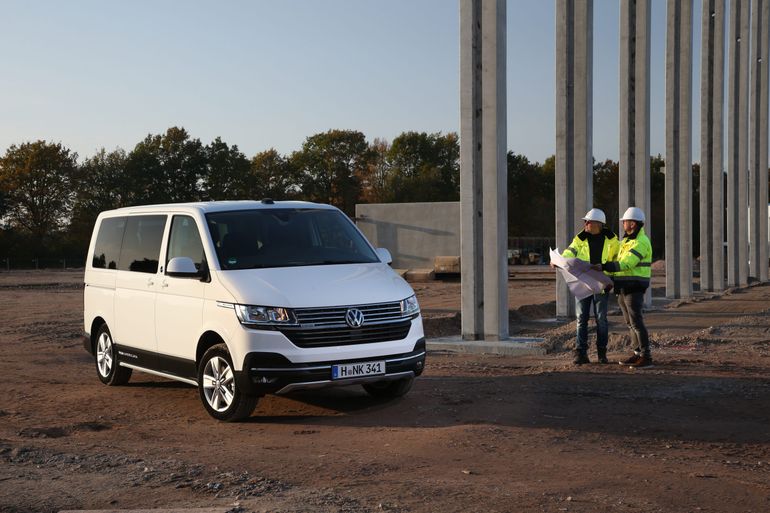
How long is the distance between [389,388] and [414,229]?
3387 centimetres

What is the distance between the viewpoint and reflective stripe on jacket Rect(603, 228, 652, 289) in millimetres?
11258

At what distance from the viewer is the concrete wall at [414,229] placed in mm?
42656

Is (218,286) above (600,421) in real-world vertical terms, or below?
above

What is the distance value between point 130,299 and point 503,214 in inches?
229

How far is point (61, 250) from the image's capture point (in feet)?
197

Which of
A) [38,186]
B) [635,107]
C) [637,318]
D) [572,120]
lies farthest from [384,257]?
[38,186]

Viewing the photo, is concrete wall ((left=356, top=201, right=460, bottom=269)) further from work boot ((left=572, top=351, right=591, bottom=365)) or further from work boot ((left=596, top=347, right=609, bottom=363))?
work boot ((left=572, top=351, right=591, bottom=365))

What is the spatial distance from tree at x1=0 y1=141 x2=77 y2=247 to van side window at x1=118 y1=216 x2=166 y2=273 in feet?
189

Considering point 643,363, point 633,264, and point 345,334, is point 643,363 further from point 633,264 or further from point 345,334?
point 345,334

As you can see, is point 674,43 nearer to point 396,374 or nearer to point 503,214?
point 503,214

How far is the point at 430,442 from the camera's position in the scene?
7434 mm

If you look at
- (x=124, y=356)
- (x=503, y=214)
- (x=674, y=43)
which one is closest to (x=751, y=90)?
(x=674, y=43)

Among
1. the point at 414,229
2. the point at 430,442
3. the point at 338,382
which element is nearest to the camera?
the point at 430,442

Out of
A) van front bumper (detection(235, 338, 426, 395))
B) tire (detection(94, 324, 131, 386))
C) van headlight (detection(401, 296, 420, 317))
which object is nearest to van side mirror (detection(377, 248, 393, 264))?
van headlight (detection(401, 296, 420, 317))
